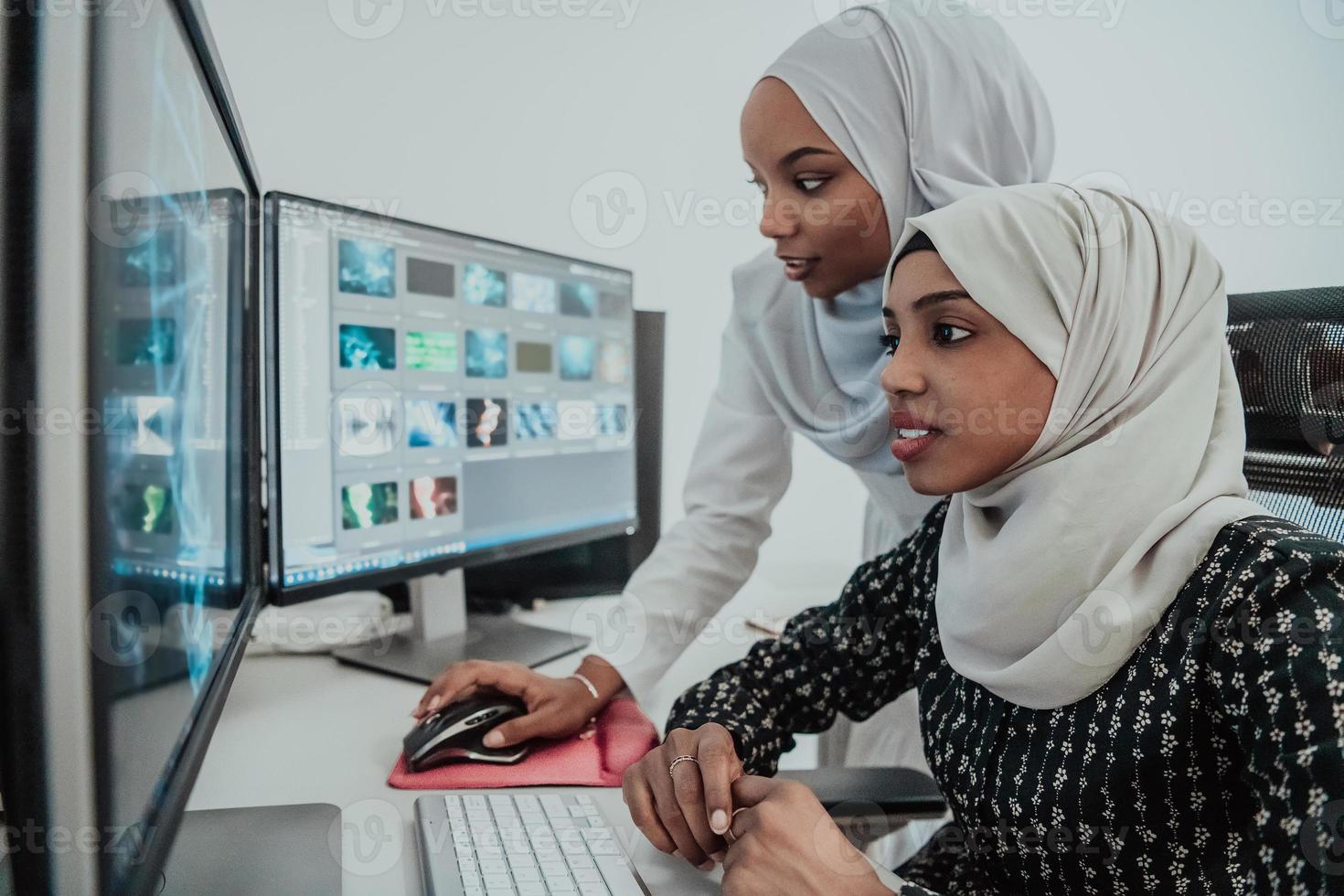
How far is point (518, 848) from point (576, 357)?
2.57 feet

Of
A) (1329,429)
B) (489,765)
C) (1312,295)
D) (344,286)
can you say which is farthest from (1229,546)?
(344,286)

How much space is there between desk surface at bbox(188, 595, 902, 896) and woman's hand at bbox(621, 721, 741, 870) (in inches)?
0.6

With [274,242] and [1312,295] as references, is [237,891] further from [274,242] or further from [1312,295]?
[1312,295]

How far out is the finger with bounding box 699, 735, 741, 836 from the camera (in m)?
0.65

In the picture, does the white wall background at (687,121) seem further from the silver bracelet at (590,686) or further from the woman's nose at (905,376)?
the woman's nose at (905,376)

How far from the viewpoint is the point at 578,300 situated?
1.28 m

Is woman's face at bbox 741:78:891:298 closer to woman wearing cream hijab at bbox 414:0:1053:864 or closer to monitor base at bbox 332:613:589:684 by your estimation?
woman wearing cream hijab at bbox 414:0:1053:864

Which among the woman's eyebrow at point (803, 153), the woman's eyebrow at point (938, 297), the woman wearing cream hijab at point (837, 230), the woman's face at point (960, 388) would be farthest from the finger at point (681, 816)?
the woman's eyebrow at point (803, 153)

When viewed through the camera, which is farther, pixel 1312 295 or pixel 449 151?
pixel 449 151

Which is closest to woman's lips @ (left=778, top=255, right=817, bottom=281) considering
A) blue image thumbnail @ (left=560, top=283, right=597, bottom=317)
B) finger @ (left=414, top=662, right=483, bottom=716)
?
blue image thumbnail @ (left=560, top=283, right=597, bottom=317)

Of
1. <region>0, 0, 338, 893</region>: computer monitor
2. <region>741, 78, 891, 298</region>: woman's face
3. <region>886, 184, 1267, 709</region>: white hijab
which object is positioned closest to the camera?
<region>0, 0, 338, 893</region>: computer monitor

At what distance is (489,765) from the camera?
812mm

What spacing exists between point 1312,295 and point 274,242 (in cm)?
98

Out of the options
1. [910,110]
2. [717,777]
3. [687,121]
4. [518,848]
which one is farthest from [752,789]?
[687,121]
